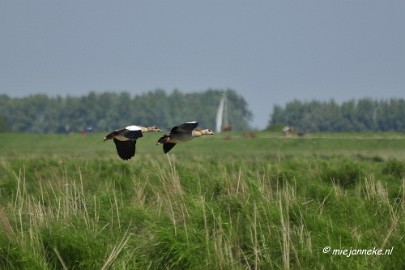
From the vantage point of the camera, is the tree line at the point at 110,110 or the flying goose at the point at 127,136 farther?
the tree line at the point at 110,110

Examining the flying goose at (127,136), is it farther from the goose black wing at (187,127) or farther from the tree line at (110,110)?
the tree line at (110,110)

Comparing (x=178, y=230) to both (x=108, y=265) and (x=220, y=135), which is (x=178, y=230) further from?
(x=220, y=135)

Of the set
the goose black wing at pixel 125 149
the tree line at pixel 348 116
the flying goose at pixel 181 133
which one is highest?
the flying goose at pixel 181 133

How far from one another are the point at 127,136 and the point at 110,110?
8329 centimetres

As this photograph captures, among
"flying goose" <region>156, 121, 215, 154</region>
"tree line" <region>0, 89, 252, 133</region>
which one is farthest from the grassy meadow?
"tree line" <region>0, 89, 252, 133</region>

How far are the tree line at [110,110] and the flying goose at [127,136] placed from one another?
74.9 metres

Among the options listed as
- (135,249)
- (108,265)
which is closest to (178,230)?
(135,249)

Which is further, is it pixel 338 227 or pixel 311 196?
pixel 311 196

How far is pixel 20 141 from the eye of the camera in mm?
58438

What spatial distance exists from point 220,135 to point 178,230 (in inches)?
1934

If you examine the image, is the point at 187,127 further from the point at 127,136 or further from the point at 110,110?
the point at 110,110

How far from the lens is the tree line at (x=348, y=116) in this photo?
105875 millimetres

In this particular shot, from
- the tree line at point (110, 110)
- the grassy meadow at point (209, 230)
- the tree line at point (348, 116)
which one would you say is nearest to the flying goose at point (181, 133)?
the grassy meadow at point (209, 230)

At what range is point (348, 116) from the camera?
357ft
